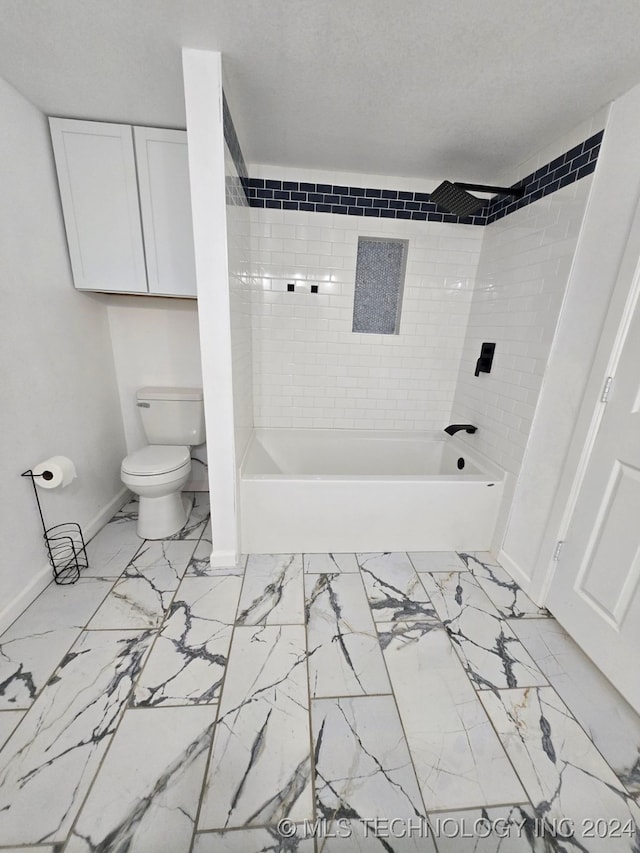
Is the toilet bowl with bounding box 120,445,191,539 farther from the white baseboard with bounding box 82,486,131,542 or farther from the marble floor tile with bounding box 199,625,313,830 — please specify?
the marble floor tile with bounding box 199,625,313,830

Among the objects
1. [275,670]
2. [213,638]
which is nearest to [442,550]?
[275,670]

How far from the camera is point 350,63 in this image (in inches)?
45.8

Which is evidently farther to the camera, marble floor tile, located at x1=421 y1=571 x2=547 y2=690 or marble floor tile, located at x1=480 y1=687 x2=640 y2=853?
marble floor tile, located at x1=421 y1=571 x2=547 y2=690

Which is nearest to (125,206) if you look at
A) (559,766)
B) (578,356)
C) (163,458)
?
(163,458)

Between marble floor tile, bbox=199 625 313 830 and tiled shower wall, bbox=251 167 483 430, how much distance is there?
1515 mm

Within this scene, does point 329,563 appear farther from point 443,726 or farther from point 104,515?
point 104,515

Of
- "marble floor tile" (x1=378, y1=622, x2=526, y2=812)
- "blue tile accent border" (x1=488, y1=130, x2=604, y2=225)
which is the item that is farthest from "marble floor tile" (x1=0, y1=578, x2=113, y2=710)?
"blue tile accent border" (x1=488, y1=130, x2=604, y2=225)

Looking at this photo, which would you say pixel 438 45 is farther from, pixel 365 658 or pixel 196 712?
pixel 196 712

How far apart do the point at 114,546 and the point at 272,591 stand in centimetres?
101

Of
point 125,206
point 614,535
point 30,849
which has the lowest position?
point 30,849

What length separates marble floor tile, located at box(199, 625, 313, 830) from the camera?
865 millimetres

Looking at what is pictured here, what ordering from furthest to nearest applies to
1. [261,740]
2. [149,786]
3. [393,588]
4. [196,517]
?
[196,517] < [393,588] < [261,740] < [149,786]

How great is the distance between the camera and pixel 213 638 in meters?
1.33

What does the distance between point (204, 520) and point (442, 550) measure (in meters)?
1.55
